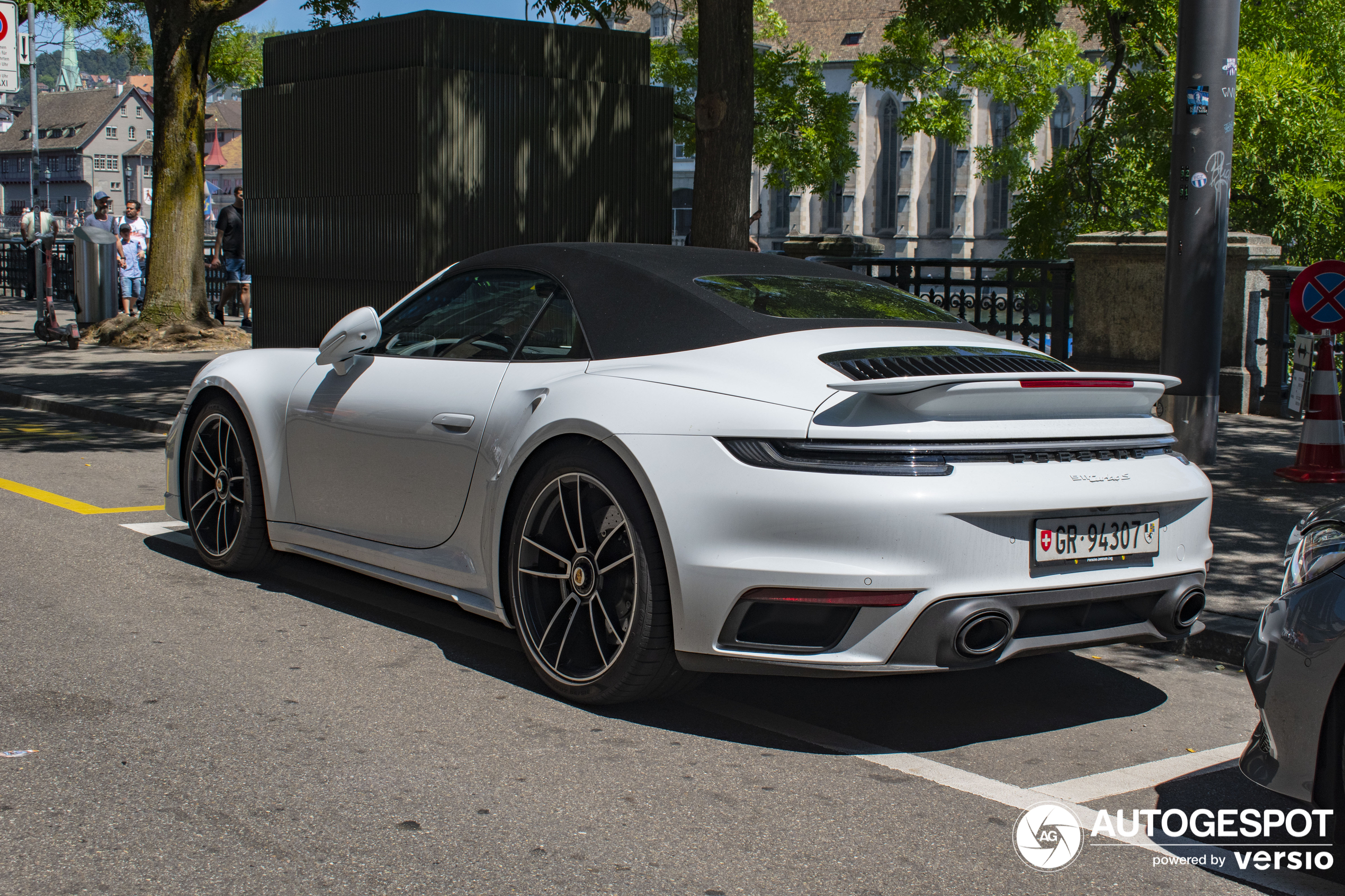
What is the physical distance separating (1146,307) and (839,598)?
884 cm

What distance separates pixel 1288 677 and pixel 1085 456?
1.02 metres

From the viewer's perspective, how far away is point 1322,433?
28.3 ft

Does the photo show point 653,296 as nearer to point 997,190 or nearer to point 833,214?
point 997,190

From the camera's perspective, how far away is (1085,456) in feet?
13.2

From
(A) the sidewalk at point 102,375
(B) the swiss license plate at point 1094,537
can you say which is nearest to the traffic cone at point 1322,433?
(B) the swiss license plate at point 1094,537

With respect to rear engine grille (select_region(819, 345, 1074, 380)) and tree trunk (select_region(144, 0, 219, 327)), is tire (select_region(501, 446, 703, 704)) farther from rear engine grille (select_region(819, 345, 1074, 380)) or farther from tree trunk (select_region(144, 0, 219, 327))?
tree trunk (select_region(144, 0, 219, 327))

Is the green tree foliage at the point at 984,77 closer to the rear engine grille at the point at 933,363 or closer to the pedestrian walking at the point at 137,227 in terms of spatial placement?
the pedestrian walking at the point at 137,227

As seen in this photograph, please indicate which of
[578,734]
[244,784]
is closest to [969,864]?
[578,734]

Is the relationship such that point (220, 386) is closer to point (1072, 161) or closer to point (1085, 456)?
point (1085, 456)

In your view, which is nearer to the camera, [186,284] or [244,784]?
[244,784]

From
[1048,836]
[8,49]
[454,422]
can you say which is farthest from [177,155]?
[1048,836]

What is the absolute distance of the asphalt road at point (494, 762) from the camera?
125 inches

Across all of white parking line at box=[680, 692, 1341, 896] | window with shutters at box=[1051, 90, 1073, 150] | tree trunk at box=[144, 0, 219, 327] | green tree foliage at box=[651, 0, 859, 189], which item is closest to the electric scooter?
tree trunk at box=[144, 0, 219, 327]

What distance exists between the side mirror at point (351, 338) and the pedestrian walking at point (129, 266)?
1597cm
